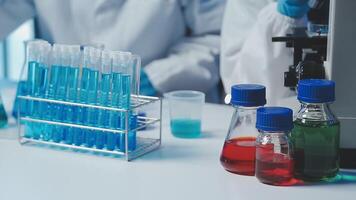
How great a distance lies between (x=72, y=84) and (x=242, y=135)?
A: 414mm

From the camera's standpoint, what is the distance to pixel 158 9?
250 centimetres

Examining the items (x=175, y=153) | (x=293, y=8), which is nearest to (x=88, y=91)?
(x=175, y=153)

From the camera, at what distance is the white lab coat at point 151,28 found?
8.05 feet

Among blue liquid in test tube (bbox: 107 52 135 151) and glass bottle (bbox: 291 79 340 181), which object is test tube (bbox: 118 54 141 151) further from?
glass bottle (bbox: 291 79 340 181)

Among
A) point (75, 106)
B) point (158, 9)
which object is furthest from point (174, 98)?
point (158, 9)

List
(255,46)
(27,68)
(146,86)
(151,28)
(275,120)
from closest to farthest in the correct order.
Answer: (275,120)
(27,68)
(255,46)
(146,86)
(151,28)

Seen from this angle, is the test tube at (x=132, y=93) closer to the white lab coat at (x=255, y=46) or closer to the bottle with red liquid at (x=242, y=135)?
the bottle with red liquid at (x=242, y=135)

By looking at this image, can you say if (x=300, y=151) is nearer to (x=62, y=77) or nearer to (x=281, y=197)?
(x=281, y=197)

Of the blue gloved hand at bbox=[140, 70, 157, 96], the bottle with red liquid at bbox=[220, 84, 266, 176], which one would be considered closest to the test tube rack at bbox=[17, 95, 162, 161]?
the bottle with red liquid at bbox=[220, 84, 266, 176]

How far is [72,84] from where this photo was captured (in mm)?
1441

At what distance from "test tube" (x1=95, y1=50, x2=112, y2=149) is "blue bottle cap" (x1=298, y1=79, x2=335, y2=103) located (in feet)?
1.39

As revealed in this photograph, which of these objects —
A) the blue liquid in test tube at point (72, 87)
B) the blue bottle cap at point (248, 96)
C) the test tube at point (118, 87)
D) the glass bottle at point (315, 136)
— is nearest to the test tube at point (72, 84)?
the blue liquid in test tube at point (72, 87)

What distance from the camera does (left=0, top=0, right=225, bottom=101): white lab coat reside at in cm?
245

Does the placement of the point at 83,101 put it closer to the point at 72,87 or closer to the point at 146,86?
the point at 72,87
